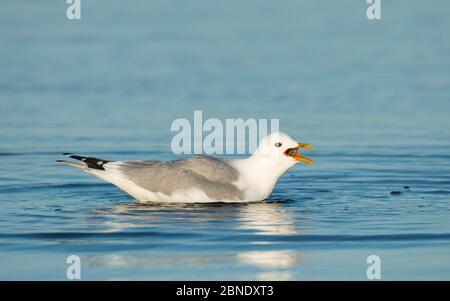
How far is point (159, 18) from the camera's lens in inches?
1337

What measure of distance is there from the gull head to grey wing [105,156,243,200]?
0.52m

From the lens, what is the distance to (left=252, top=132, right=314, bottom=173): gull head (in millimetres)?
15211

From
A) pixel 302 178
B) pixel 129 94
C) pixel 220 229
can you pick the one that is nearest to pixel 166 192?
pixel 220 229

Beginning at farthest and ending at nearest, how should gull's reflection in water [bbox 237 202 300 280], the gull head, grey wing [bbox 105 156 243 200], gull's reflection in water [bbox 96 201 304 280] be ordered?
1. the gull head
2. grey wing [bbox 105 156 243 200]
3. gull's reflection in water [bbox 96 201 304 280]
4. gull's reflection in water [bbox 237 202 300 280]

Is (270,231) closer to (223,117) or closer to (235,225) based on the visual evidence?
(235,225)

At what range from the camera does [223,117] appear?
21250 mm

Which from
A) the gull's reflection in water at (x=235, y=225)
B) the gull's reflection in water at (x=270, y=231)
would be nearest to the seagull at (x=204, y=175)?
the gull's reflection in water at (x=235, y=225)

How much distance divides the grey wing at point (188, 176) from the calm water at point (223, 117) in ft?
0.91

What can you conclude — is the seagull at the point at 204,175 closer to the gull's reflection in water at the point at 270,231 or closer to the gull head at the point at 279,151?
the gull head at the point at 279,151

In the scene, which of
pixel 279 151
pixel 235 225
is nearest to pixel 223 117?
pixel 279 151

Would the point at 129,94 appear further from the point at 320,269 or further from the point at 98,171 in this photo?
the point at 320,269

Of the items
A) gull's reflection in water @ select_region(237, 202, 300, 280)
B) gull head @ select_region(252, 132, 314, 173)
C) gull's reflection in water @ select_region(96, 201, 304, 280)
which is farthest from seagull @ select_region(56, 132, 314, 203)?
gull's reflection in water @ select_region(237, 202, 300, 280)

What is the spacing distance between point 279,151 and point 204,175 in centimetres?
114

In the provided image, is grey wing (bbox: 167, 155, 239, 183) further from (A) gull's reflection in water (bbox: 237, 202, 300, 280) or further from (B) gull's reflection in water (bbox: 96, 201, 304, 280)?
(A) gull's reflection in water (bbox: 237, 202, 300, 280)
